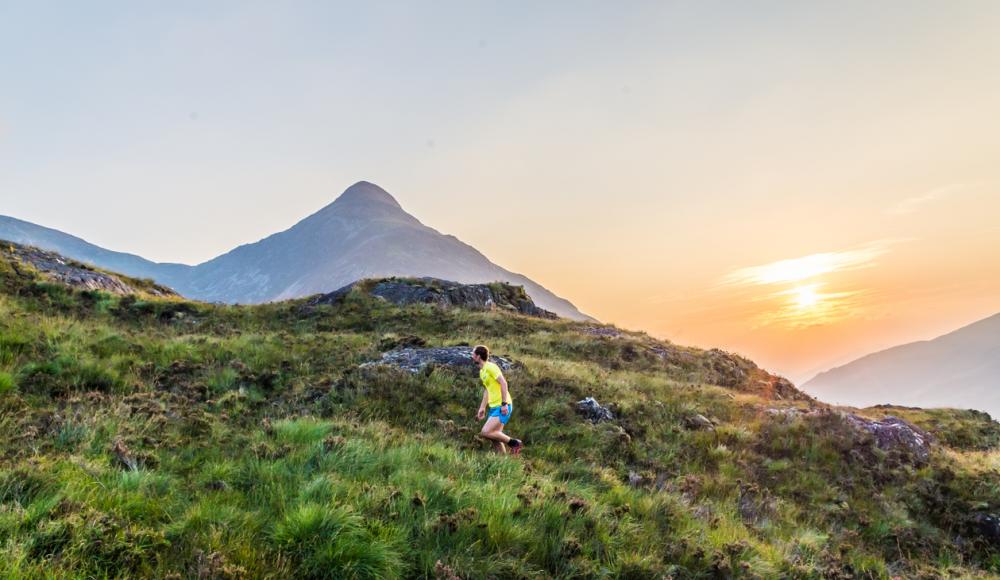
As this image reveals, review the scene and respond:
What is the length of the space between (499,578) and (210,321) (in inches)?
837

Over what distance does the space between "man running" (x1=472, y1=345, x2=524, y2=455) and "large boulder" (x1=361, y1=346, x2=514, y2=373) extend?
3.73 metres

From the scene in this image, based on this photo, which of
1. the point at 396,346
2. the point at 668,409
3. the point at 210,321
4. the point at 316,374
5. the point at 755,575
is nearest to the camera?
the point at 755,575

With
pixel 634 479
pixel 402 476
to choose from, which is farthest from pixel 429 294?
pixel 402 476

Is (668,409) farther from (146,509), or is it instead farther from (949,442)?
(949,442)

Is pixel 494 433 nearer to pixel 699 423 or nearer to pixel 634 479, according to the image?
pixel 634 479

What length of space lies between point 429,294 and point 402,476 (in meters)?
28.1

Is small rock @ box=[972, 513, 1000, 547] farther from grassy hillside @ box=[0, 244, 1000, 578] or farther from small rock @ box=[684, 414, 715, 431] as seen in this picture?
small rock @ box=[684, 414, 715, 431]

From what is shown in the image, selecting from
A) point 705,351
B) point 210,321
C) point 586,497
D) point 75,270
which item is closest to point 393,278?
point 210,321

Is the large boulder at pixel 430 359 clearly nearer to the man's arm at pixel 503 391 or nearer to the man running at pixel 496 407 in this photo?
the man running at pixel 496 407

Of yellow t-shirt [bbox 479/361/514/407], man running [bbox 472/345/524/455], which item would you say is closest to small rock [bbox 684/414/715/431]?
man running [bbox 472/345/524/455]

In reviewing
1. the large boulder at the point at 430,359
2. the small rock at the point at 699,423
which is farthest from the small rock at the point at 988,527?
the large boulder at the point at 430,359

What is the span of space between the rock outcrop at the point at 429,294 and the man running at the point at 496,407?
2062cm

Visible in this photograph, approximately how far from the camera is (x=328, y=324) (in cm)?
2389

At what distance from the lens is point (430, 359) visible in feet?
47.0
